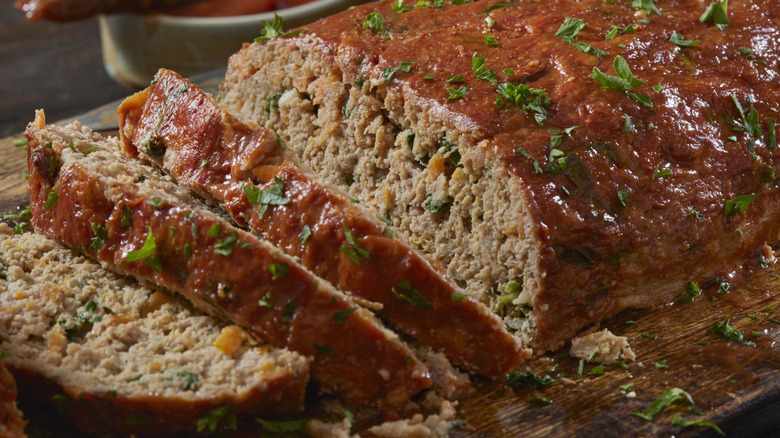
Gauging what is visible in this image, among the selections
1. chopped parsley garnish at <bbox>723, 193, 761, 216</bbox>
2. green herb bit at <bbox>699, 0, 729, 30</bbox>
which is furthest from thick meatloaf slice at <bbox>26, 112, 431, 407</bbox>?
green herb bit at <bbox>699, 0, 729, 30</bbox>

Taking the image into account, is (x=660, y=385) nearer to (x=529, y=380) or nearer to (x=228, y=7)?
(x=529, y=380)

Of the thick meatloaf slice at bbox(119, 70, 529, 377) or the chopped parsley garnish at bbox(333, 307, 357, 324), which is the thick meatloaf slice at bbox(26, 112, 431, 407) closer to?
the chopped parsley garnish at bbox(333, 307, 357, 324)

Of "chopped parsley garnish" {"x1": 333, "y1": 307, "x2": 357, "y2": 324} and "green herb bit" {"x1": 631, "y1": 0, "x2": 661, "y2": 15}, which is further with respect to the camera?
"green herb bit" {"x1": 631, "y1": 0, "x2": 661, "y2": 15}

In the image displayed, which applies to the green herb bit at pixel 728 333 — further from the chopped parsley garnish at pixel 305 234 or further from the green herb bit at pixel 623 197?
the chopped parsley garnish at pixel 305 234

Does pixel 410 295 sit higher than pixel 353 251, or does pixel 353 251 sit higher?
pixel 353 251

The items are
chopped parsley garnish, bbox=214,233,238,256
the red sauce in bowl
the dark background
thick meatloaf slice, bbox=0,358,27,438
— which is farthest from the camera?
the dark background

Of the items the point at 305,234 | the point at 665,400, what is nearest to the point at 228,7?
the point at 305,234
